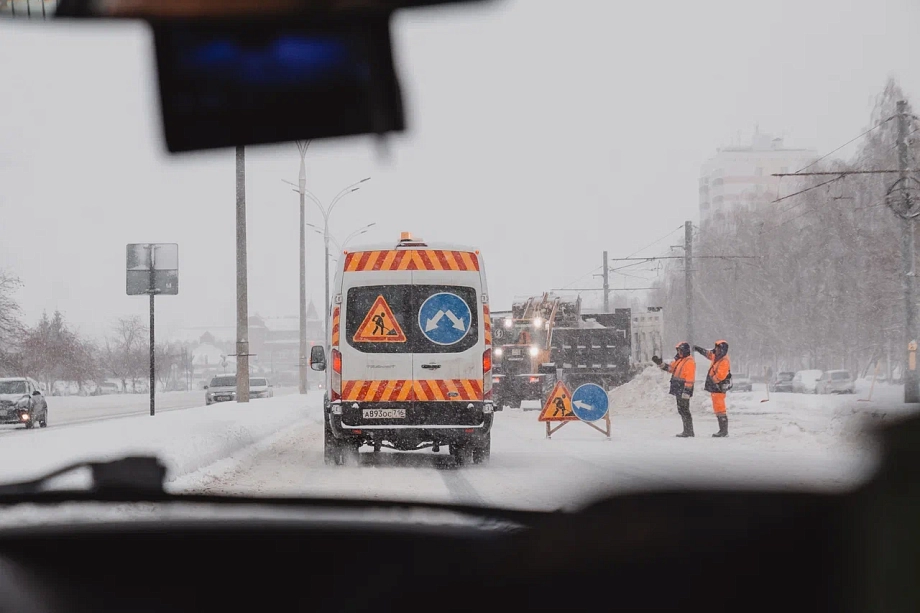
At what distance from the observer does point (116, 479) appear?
12.4 feet

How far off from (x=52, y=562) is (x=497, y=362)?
28.7m

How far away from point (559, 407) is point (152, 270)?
7.95 m

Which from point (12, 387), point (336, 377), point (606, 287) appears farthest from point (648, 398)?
point (606, 287)

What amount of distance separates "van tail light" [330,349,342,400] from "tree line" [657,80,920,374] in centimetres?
2916

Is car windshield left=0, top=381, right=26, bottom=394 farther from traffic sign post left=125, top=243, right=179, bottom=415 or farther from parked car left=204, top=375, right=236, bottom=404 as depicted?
traffic sign post left=125, top=243, right=179, bottom=415

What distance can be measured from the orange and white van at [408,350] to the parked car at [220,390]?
3101cm

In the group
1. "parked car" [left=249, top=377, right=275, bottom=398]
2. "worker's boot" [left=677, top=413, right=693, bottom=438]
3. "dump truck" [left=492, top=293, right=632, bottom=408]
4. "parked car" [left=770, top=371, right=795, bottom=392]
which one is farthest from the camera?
"parked car" [left=770, top=371, right=795, bottom=392]

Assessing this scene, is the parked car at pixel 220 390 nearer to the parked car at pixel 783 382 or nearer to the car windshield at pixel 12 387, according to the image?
the car windshield at pixel 12 387

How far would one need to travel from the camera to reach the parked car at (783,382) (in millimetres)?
62775

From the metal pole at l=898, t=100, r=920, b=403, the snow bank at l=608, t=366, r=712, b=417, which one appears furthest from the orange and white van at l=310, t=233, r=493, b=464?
the metal pole at l=898, t=100, r=920, b=403

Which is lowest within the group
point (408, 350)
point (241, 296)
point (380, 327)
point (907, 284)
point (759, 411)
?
point (759, 411)

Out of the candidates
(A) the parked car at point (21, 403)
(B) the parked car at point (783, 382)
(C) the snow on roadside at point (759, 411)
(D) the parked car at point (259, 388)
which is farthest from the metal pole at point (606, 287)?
(A) the parked car at point (21, 403)

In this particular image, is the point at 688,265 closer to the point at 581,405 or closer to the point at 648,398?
the point at 648,398

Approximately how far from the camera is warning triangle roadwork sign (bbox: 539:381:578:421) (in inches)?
704
